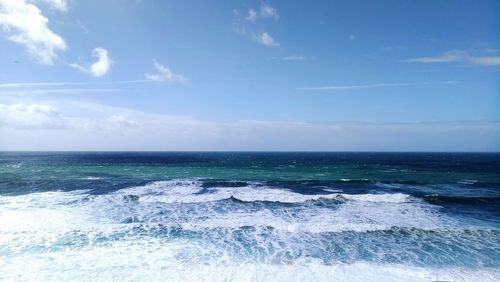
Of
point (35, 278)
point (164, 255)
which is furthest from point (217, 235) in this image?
point (35, 278)

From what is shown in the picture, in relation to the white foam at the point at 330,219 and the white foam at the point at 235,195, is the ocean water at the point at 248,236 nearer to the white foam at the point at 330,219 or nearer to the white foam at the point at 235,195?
the white foam at the point at 330,219

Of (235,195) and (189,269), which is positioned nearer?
(189,269)

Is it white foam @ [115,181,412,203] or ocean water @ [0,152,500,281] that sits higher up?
white foam @ [115,181,412,203]

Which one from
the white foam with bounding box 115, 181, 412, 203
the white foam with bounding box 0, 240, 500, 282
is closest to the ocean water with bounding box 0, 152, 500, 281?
the white foam with bounding box 0, 240, 500, 282

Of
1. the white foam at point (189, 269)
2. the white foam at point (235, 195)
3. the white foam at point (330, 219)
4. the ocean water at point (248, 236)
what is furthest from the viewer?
the white foam at point (235, 195)

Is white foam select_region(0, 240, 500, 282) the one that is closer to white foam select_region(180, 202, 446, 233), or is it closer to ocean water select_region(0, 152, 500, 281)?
ocean water select_region(0, 152, 500, 281)

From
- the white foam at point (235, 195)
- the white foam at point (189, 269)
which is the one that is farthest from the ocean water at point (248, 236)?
the white foam at point (235, 195)

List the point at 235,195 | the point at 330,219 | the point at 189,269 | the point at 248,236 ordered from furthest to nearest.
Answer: the point at 235,195 → the point at 330,219 → the point at 248,236 → the point at 189,269

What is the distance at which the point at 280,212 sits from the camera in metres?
19.1

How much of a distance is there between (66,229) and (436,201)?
82.1ft

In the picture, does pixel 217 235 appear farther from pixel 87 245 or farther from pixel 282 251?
pixel 87 245

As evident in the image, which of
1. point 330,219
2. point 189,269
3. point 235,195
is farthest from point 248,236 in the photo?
point 235,195

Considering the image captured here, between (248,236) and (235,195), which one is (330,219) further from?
(235,195)

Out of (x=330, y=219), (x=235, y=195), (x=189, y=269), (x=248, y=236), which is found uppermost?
(x=235, y=195)
